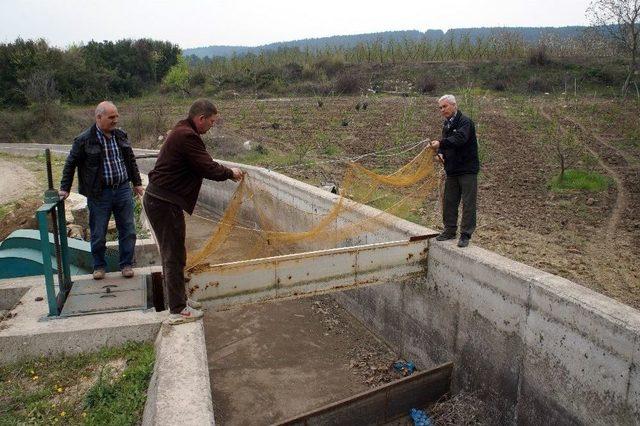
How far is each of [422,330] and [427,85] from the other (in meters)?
29.9

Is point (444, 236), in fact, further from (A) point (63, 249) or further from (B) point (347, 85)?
(B) point (347, 85)

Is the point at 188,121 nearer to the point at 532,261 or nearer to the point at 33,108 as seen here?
the point at 532,261

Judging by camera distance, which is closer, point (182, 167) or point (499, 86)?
point (182, 167)

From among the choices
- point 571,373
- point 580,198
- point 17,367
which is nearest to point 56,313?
point 17,367

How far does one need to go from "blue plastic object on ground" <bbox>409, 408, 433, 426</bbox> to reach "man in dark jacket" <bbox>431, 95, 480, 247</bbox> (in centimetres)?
203

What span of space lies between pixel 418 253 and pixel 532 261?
188 centimetres

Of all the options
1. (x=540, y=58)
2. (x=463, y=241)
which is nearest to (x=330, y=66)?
(x=540, y=58)

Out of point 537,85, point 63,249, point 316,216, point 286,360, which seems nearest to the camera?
point 63,249

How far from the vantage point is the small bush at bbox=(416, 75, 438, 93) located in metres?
33.9

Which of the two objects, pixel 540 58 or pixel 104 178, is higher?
pixel 540 58

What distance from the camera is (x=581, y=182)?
10.7m

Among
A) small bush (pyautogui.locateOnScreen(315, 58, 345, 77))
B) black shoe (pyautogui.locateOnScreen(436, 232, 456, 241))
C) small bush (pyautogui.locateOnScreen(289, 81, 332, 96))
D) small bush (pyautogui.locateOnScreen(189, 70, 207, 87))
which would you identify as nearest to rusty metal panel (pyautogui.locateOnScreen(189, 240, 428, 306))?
black shoe (pyautogui.locateOnScreen(436, 232, 456, 241))

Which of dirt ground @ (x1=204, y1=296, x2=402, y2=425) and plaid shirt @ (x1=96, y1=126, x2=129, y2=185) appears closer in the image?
plaid shirt @ (x1=96, y1=126, x2=129, y2=185)

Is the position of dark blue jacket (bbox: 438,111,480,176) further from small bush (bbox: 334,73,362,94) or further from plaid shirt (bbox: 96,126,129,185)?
small bush (bbox: 334,73,362,94)
